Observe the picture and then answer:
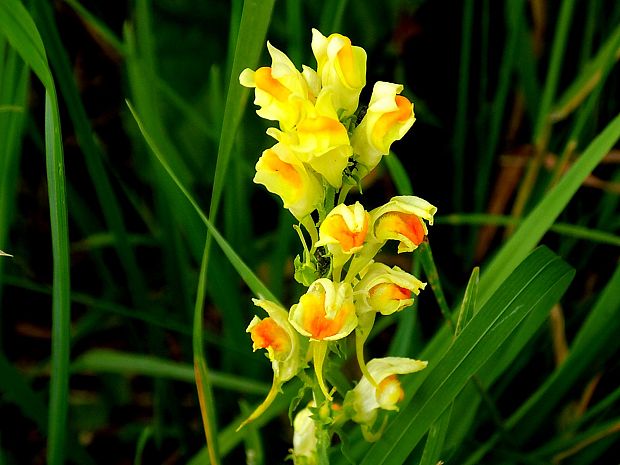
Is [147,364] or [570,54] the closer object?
[147,364]

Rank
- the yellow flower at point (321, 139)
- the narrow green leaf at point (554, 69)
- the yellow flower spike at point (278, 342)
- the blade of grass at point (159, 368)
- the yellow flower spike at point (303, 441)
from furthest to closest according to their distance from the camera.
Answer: the narrow green leaf at point (554, 69)
the blade of grass at point (159, 368)
the yellow flower spike at point (303, 441)
the yellow flower spike at point (278, 342)
the yellow flower at point (321, 139)

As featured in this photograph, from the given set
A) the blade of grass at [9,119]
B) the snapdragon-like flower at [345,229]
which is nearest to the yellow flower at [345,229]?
the snapdragon-like flower at [345,229]

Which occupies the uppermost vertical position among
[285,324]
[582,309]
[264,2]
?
[264,2]

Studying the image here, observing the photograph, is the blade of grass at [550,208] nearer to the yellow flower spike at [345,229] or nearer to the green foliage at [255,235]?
the green foliage at [255,235]

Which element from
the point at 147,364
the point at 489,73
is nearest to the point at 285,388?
the point at 147,364

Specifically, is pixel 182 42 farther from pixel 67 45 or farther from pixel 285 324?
pixel 285 324

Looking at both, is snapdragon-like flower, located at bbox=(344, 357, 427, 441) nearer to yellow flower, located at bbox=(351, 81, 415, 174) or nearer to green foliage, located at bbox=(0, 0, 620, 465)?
green foliage, located at bbox=(0, 0, 620, 465)
